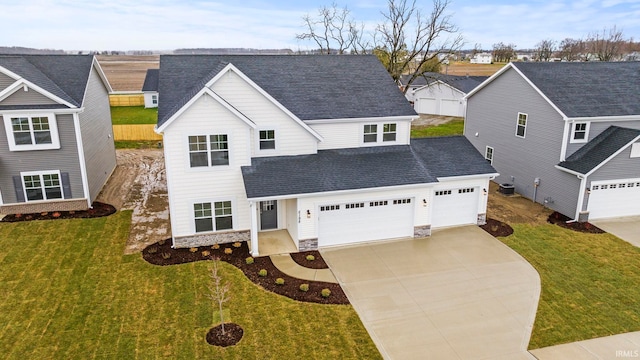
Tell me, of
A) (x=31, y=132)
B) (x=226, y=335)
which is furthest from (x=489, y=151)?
(x=31, y=132)

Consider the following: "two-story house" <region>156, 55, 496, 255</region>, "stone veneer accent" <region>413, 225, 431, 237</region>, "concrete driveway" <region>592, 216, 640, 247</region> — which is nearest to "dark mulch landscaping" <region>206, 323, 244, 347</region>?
"two-story house" <region>156, 55, 496, 255</region>

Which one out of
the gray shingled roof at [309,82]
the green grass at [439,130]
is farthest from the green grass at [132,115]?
the green grass at [439,130]

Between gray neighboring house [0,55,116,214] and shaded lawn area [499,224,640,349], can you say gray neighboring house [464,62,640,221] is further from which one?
gray neighboring house [0,55,116,214]

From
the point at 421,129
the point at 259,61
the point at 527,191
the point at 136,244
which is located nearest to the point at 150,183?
the point at 136,244

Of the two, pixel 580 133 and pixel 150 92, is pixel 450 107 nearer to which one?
pixel 580 133

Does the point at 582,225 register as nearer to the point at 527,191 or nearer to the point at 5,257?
the point at 527,191

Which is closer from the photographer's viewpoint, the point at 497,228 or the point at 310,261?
the point at 310,261
